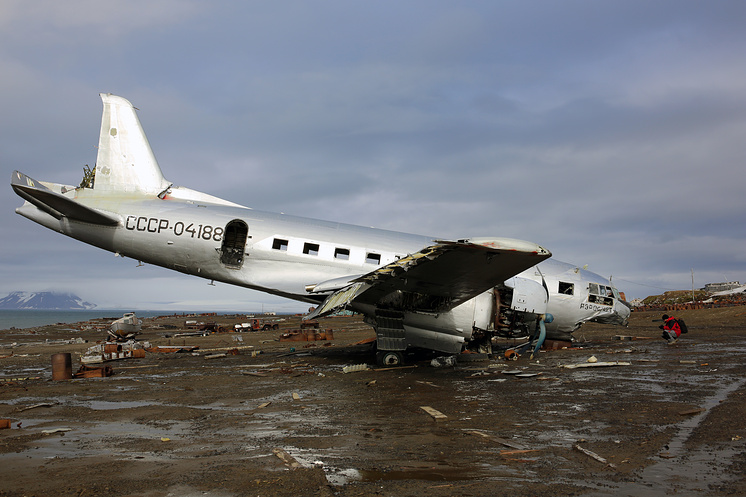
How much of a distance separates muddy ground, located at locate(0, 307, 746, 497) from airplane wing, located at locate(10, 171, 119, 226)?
242 inches

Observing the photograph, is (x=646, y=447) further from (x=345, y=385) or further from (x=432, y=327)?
(x=432, y=327)

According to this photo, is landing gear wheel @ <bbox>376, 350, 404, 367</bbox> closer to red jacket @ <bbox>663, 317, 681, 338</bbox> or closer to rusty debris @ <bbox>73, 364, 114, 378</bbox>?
rusty debris @ <bbox>73, 364, 114, 378</bbox>

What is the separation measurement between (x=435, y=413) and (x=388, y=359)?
7.54 m

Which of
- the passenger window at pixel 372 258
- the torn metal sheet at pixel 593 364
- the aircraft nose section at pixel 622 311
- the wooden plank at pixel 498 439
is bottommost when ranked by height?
the wooden plank at pixel 498 439

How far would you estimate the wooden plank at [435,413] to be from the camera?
8.50 meters

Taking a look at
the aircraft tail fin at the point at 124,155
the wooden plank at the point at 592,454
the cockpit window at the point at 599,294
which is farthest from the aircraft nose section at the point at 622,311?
the aircraft tail fin at the point at 124,155

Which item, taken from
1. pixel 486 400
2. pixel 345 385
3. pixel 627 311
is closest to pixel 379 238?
pixel 345 385

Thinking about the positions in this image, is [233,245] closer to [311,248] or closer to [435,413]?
[311,248]

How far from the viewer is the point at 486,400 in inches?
396

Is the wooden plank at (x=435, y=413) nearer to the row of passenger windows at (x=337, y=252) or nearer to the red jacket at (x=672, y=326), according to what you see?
the row of passenger windows at (x=337, y=252)

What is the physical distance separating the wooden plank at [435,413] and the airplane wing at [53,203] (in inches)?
565

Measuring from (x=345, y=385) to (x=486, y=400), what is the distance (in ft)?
13.4

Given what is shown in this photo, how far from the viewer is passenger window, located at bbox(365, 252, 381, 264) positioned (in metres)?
17.7

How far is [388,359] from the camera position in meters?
16.3
